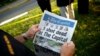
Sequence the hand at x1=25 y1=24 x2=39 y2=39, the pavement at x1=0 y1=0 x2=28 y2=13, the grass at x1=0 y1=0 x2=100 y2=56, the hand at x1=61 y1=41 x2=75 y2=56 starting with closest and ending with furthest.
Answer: the hand at x1=61 y1=41 x2=75 y2=56
the hand at x1=25 y1=24 x2=39 y2=39
the grass at x1=0 y1=0 x2=100 y2=56
the pavement at x1=0 y1=0 x2=28 y2=13

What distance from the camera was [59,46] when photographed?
8.18 feet

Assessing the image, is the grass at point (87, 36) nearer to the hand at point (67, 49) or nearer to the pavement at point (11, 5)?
the hand at point (67, 49)

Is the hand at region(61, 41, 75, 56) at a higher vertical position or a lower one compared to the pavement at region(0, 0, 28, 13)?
higher

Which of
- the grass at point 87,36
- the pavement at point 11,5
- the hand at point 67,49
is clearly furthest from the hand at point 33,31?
the pavement at point 11,5

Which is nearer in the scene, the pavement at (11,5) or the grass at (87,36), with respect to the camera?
the grass at (87,36)

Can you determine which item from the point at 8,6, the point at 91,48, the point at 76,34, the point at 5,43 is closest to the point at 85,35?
the point at 76,34

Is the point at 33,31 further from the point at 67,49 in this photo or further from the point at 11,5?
the point at 11,5

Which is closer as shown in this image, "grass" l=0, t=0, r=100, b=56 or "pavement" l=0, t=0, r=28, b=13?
"grass" l=0, t=0, r=100, b=56

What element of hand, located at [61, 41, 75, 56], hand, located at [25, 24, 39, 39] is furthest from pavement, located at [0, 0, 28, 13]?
hand, located at [61, 41, 75, 56]

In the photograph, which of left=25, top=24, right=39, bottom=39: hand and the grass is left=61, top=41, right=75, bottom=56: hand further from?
the grass

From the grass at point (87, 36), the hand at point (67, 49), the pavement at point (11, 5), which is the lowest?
the pavement at point (11, 5)

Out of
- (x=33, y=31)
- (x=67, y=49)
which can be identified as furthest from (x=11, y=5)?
(x=67, y=49)

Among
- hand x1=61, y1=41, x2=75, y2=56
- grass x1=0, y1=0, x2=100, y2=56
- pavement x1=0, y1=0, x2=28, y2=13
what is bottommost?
pavement x1=0, y1=0, x2=28, y2=13

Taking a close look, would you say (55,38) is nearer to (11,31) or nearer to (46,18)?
(46,18)
